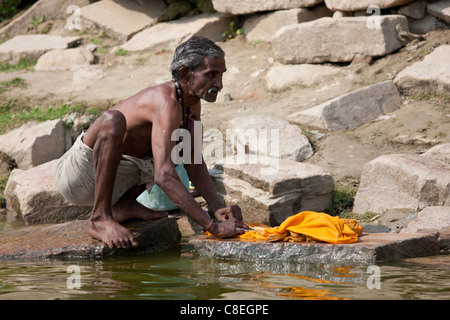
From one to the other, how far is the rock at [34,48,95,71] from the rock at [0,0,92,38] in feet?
4.63

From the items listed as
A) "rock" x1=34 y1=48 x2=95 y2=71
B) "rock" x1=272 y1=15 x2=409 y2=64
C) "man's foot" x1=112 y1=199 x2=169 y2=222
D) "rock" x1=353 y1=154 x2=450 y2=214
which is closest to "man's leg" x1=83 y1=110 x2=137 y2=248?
"man's foot" x1=112 y1=199 x2=169 y2=222

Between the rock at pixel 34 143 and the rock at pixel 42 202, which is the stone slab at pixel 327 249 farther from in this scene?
the rock at pixel 34 143

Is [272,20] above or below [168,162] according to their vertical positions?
above

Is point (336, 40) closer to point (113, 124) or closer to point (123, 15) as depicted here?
point (123, 15)

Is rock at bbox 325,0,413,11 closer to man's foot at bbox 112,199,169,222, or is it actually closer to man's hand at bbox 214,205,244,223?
man's hand at bbox 214,205,244,223

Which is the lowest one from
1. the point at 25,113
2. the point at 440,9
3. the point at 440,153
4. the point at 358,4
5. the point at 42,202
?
the point at 42,202

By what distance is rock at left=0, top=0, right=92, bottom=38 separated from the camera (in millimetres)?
11039

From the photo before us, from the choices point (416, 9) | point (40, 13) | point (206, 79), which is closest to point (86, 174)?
point (206, 79)

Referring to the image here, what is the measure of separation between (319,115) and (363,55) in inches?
54.4

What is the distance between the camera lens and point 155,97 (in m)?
→ 4.52

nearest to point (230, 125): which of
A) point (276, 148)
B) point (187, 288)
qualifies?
point (276, 148)

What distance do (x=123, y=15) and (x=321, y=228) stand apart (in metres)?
7.04

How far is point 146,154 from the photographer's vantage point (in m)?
4.88
